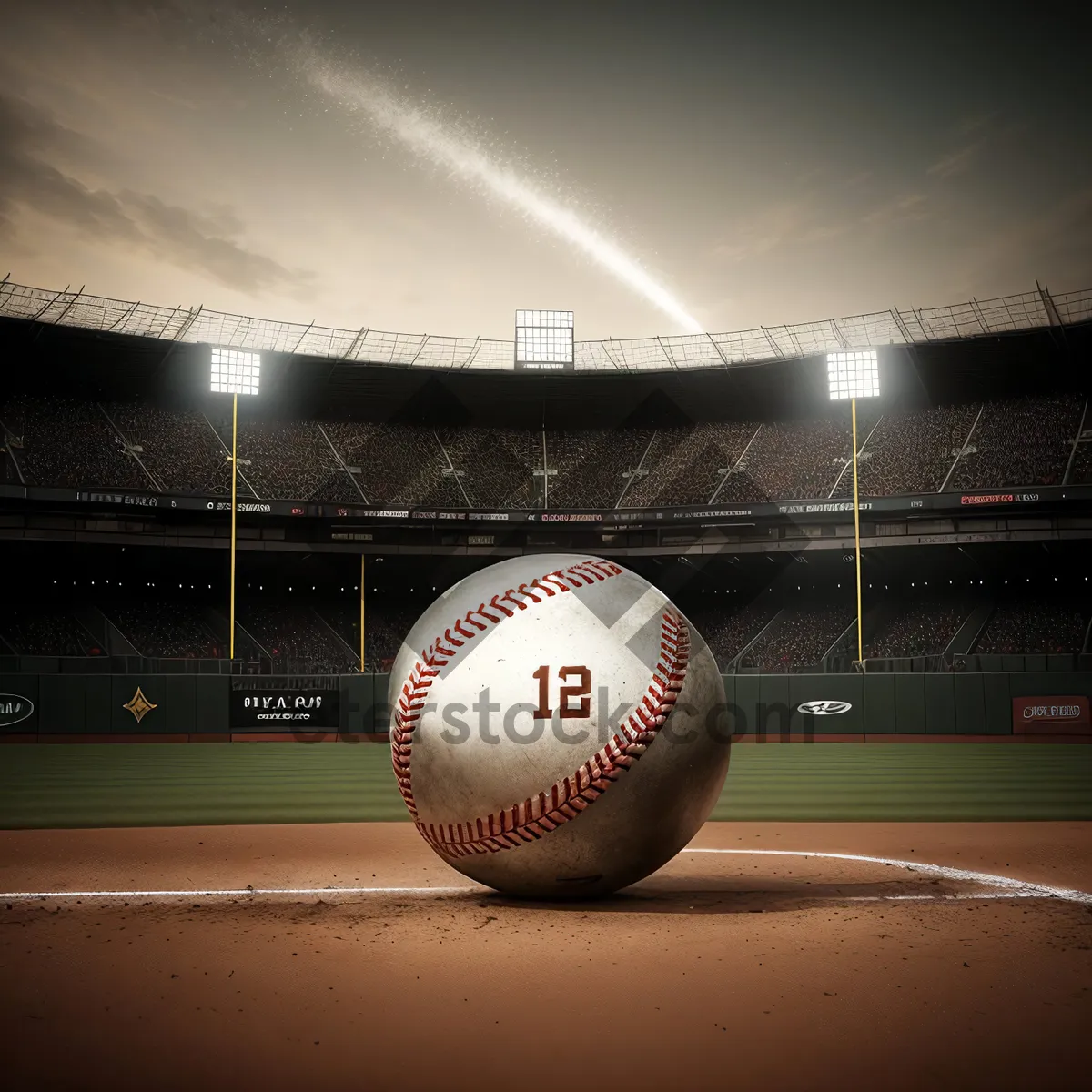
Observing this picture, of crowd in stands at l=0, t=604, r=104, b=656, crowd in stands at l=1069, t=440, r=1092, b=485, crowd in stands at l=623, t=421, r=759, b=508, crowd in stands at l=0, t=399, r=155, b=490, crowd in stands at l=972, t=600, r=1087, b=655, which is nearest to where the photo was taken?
crowd in stands at l=0, t=604, r=104, b=656

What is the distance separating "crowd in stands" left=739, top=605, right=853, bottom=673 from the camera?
3197 centimetres

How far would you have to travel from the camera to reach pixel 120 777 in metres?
13.4

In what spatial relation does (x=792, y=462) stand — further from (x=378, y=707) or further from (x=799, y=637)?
(x=378, y=707)

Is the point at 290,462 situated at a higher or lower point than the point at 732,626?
higher

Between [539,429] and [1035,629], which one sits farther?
[539,429]

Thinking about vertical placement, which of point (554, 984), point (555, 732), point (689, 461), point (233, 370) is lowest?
point (554, 984)

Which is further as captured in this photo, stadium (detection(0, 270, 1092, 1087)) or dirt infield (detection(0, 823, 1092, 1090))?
stadium (detection(0, 270, 1092, 1087))

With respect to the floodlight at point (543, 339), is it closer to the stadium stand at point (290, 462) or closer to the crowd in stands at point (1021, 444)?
the stadium stand at point (290, 462)

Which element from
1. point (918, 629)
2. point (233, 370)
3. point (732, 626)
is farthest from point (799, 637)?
point (233, 370)

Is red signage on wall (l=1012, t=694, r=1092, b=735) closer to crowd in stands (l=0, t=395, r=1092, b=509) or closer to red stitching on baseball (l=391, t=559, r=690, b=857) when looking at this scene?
crowd in stands (l=0, t=395, r=1092, b=509)

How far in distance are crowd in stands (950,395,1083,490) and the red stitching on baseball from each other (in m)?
28.5

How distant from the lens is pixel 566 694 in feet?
14.4

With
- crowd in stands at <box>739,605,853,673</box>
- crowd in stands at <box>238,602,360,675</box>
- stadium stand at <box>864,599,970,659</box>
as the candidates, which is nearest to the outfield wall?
crowd in stands at <box>238,602,360,675</box>

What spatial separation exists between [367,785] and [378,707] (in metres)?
9.27
